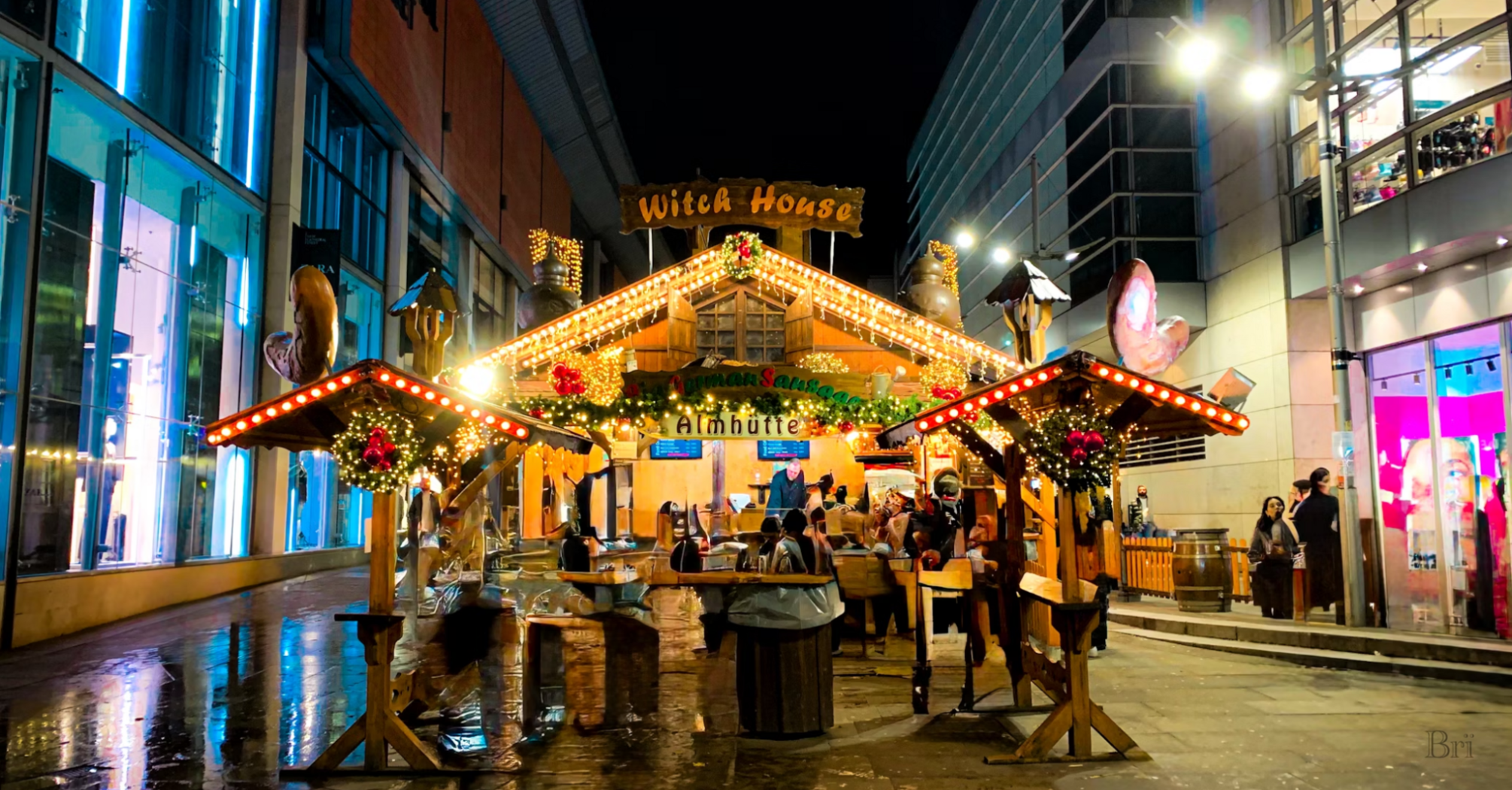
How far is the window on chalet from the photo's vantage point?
1780cm

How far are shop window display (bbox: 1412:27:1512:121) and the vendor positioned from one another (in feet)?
36.8

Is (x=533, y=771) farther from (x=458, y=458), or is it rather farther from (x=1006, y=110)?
(x=1006, y=110)

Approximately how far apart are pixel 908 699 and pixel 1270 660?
5.37m

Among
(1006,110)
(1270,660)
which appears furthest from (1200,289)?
(1006,110)

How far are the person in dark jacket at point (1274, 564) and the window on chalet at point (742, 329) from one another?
7.64 meters

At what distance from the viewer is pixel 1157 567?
18.1m

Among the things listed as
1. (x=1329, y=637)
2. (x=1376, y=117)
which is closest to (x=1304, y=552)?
(x=1329, y=637)

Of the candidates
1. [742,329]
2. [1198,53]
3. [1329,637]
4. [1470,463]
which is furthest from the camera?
[742,329]

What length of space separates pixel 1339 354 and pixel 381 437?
12.0 metres

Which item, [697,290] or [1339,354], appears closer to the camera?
[1339,354]

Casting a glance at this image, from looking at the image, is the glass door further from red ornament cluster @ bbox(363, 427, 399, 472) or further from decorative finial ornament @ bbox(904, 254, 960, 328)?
red ornament cluster @ bbox(363, 427, 399, 472)

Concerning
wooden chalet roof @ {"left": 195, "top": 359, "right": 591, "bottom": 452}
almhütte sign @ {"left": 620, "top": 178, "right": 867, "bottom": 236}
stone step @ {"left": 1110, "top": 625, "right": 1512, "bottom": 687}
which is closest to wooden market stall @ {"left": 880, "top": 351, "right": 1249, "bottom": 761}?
wooden chalet roof @ {"left": 195, "top": 359, "right": 591, "bottom": 452}

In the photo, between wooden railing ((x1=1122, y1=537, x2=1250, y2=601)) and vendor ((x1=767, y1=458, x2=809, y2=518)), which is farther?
vendor ((x1=767, y1=458, x2=809, y2=518))

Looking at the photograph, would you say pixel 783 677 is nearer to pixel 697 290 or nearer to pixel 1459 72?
pixel 697 290
